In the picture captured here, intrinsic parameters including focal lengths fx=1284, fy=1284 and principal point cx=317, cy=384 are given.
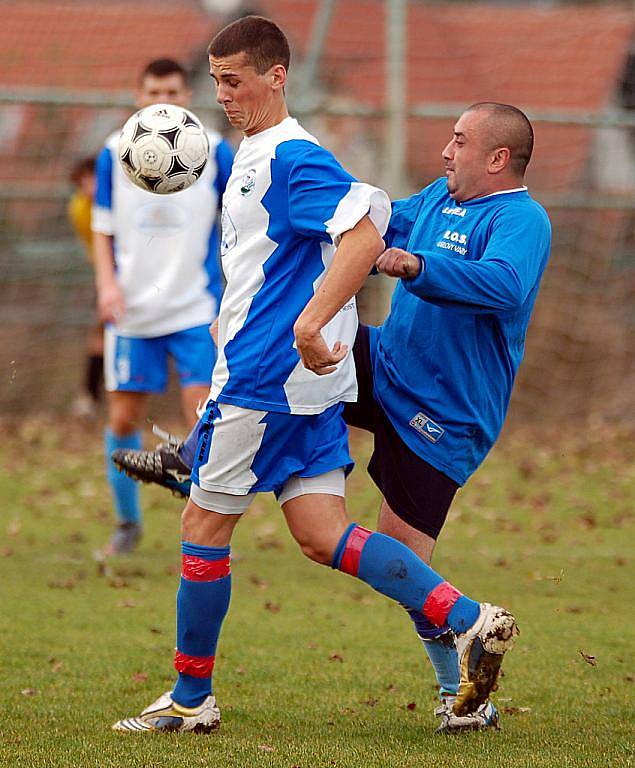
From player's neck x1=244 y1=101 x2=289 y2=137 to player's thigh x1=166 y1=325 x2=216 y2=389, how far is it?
8.82 feet

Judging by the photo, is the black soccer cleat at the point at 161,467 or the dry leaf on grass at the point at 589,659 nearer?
the black soccer cleat at the point at 161,467

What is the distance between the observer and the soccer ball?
4164mm

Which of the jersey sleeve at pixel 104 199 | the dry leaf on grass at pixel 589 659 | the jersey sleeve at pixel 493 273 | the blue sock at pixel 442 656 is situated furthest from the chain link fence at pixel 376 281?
the jersey sleeve at pixel 493 273

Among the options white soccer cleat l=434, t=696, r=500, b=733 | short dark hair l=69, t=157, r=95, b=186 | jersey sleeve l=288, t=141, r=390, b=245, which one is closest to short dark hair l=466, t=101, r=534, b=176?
jersey sleeve l=288, t=141, r=390, b=245

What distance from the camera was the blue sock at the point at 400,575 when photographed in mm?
3738

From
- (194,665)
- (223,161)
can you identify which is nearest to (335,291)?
(194,665)

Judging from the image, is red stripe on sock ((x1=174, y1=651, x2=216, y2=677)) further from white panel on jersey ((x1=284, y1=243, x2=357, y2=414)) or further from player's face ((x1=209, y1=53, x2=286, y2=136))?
player's face ((x1=209, y1=53, x2=286, y2=136))

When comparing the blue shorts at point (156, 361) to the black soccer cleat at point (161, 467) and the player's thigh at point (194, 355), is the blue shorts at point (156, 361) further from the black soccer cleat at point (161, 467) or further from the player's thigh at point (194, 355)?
the black soccer cleat at point (161, 467)

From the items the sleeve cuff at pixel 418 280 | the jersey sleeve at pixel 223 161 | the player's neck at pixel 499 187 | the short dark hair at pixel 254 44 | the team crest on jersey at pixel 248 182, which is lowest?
the jersey sleeve at pixel 223 161

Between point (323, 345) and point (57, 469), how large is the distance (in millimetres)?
6635

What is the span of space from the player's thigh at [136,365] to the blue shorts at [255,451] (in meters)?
2.65

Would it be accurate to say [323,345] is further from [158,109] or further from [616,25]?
[616,25]

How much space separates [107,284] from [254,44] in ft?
9.27

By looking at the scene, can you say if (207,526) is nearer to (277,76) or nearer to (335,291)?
(335,291)
